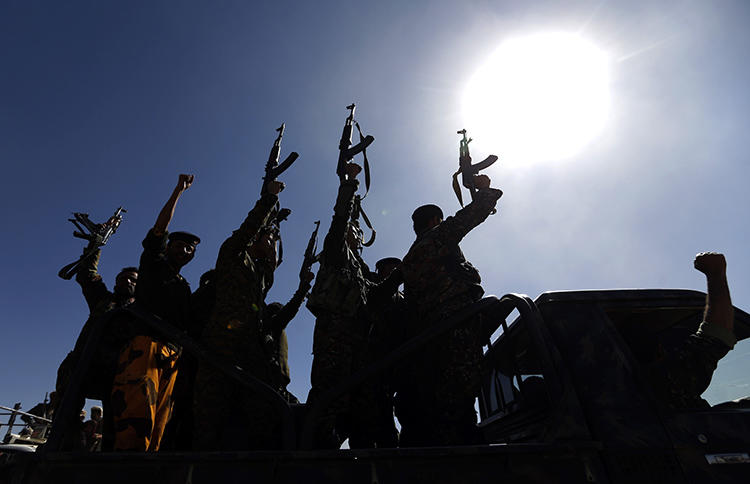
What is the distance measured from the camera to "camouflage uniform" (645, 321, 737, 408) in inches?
68.1

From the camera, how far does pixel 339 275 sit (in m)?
2.98

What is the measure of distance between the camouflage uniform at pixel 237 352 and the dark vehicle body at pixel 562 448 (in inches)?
Answer: 46.1

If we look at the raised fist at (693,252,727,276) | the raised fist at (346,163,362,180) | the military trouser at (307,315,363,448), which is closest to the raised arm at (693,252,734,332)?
the raised fist at (693,252,727,276)

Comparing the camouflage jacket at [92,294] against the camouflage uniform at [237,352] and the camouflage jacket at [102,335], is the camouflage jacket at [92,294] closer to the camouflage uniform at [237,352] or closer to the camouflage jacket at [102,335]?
the camouflage jacket at [102,335]

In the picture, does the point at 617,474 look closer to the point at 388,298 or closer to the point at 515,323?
the point at 515,323

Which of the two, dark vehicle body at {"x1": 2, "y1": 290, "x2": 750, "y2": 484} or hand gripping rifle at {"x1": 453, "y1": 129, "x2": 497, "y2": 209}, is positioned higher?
hand gripping rifle at {"x1": 453, "y1": 129, "x2": 497, "y2": 209}

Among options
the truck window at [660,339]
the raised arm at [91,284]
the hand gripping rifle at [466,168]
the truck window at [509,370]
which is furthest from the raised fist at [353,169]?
the raised arm at [91,284]

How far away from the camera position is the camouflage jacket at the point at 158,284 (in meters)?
2.62

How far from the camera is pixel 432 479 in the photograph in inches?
54.5

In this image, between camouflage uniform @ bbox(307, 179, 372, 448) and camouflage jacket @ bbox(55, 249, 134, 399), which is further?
camouflage uniform @ bbox(307, 179, 372, 448)

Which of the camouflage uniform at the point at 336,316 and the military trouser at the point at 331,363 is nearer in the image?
the military trouser at the point at 331,363

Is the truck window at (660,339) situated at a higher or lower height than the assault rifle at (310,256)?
lower

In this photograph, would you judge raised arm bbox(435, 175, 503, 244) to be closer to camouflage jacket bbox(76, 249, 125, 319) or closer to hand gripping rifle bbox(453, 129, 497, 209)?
hand gripping rifle bbox(453, 129, 497, 209)

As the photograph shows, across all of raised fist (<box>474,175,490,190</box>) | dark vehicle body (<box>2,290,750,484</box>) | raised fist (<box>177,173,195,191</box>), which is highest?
raised fist (<box>474,175,490,190</box>)
